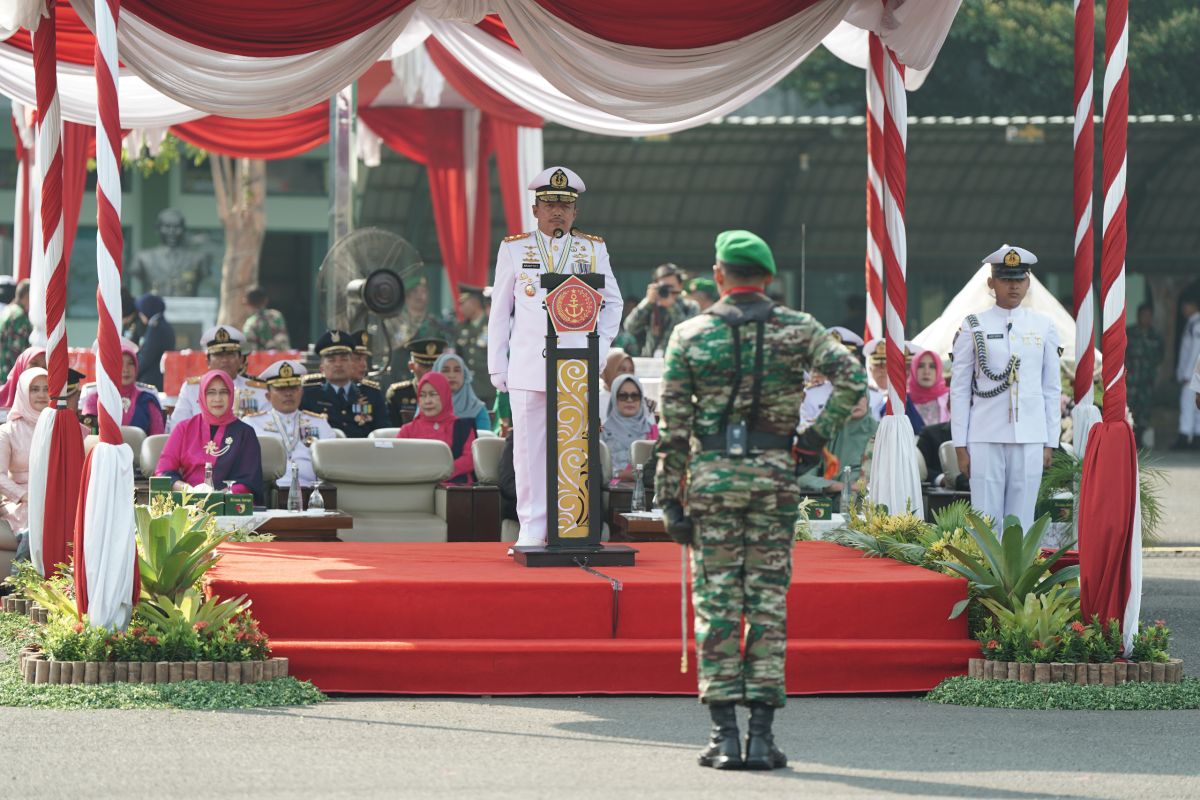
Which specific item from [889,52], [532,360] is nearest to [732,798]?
[532,360]

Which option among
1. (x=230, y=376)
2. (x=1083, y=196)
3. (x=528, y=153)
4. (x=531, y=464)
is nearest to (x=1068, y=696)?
(x=1083, y=196)

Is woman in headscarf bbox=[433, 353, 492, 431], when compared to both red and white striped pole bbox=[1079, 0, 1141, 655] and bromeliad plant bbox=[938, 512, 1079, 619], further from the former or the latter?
red and white striped pole bbox=[1079, 0, 1141, 655]

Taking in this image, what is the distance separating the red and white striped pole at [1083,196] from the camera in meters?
9.71

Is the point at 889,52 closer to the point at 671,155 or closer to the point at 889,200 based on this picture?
the point at 889,200

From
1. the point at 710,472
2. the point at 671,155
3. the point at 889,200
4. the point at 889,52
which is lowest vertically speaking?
the point at 710,472

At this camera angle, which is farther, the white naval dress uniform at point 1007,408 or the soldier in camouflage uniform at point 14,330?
the soldier in camouflage uniform at point 14,330

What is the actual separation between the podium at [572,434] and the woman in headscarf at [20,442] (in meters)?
3.88

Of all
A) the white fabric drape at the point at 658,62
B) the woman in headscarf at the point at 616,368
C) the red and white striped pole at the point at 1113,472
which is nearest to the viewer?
the red and white striped pole at the point at 1113,472

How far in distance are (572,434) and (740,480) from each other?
9.48ft

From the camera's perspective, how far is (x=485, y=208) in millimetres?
22141

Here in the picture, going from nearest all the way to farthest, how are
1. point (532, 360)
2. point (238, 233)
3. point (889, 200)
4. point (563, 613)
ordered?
point (563, 613), point (532, 360), point (889, 200), point (238, 233)

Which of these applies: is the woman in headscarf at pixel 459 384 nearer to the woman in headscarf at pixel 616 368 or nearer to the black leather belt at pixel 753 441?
the woman in headscarf at pixel 616 368

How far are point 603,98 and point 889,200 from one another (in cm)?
195

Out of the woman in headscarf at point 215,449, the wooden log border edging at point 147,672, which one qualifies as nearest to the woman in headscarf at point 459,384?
the woman in headscarf at point 215,449
